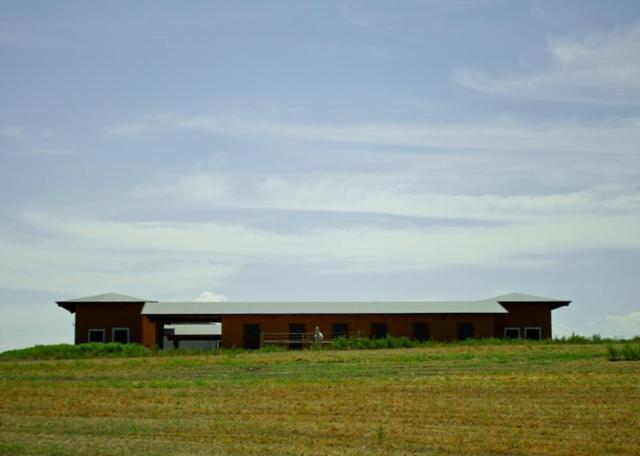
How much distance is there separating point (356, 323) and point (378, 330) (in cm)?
135

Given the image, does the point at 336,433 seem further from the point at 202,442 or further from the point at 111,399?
the point at 111,399

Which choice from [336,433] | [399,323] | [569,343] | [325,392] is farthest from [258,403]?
[399,323]

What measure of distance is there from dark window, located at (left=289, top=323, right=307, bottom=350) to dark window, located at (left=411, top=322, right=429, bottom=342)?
20.9 ft

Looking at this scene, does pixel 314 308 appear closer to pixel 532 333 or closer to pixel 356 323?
pixel 356 323

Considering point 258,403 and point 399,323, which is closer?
point 258,403

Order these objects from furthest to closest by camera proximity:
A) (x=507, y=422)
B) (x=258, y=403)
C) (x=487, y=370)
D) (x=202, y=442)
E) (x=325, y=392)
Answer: (x=487, y=370) → (x=325, y=392) → (x=258, y=403) → (x=507, y=422) → (x=202, y=442)

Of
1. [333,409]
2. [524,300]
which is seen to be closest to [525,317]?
[524,300]

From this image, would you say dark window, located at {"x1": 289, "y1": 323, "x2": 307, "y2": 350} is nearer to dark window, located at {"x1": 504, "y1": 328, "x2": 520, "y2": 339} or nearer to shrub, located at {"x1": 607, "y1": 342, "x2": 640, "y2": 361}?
dark window, located at {"x1": 504, "y1": 328, "x2": 520, "y2": 339}

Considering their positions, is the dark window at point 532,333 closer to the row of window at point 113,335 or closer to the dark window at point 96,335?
the row of window at point 113,335

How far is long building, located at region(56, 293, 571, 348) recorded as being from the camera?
178ft

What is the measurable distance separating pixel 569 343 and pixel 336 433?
107 feet

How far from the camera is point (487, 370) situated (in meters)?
30.1

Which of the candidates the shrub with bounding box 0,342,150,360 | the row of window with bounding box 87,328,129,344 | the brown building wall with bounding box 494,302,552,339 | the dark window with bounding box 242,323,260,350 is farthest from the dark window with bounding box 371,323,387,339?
the row of window with bounding box 87,328,129,344

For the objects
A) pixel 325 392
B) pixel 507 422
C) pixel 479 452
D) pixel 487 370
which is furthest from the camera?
pixel 487 370
